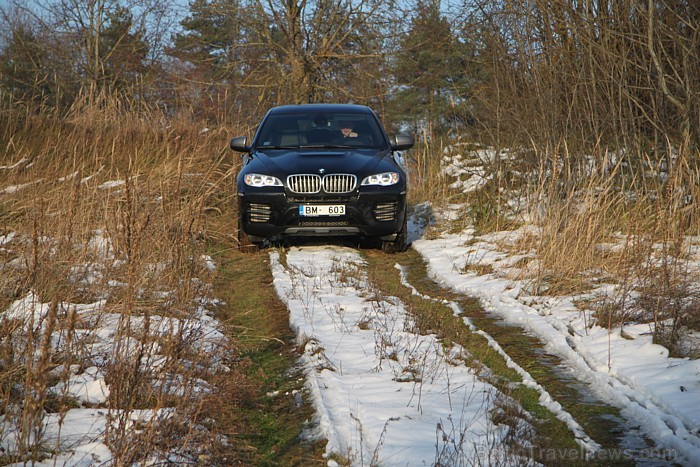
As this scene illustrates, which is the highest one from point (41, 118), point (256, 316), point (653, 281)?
point (41, 118)

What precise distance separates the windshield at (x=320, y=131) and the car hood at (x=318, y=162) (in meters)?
0.32

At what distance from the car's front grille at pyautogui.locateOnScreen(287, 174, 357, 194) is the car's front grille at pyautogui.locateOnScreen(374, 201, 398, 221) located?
Result: 0.39m

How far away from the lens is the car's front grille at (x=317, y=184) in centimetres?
876

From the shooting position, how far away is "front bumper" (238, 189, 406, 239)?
8766mm

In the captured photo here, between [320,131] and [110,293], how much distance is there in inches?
192

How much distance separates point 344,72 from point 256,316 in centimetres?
1425

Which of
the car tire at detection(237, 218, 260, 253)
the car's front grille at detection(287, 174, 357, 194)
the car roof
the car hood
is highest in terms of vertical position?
the car roof

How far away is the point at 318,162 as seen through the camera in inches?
353

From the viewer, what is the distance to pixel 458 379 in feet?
14.6

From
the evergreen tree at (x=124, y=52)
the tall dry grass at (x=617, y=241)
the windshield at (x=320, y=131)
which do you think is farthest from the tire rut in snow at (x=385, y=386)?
the evergreen tree at (x=124, y=52)

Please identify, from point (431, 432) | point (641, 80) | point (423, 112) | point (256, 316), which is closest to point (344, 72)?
point (641, 80)

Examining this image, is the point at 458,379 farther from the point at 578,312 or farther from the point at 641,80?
the point at 641,80

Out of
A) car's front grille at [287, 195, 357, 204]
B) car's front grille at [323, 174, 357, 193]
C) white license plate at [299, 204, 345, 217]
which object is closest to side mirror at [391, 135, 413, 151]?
car's front grille at [323, 174, 357, 193]

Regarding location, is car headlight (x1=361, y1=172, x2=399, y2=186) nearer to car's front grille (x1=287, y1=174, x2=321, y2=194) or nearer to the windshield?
car's front grille (x1=287, y1=174, x2=321, y2=194)
